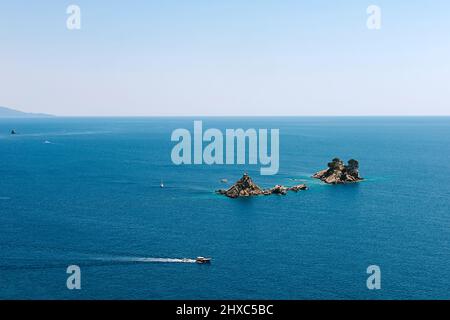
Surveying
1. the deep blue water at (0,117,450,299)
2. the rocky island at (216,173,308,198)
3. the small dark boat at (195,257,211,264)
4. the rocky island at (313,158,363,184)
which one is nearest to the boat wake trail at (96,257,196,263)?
the deep blue water at (0,117,450,299)

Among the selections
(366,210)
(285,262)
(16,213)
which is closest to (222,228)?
(285,262)

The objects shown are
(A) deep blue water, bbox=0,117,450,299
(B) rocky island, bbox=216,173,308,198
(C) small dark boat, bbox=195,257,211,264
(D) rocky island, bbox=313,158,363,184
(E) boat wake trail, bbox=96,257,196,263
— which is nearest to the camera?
(A) deep blue water, bbox=0,117,450,299

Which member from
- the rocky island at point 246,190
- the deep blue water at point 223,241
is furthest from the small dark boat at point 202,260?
the rocky island at point 246,190

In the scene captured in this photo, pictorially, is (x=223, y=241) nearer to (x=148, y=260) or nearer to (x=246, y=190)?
(x=148, y=260)

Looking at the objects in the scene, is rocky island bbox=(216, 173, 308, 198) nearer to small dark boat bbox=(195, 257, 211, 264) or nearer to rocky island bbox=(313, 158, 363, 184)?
rocky island bbox=(313, 158, 363, 184)

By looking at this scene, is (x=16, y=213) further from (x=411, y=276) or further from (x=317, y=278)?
(x=411, y=276)

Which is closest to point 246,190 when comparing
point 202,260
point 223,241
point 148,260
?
point 223,241

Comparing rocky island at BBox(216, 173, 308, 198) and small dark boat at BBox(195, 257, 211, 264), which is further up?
rocky island at BBox(216, 173, 308, 198)
